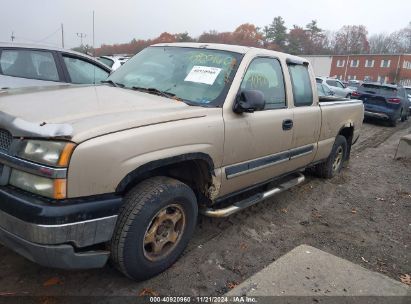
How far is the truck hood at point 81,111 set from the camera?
260cm

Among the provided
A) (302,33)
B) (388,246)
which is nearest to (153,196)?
(388,246)

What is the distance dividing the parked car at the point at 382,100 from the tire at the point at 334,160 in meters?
8.77

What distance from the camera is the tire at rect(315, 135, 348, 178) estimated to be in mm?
6234

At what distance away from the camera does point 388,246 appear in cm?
425

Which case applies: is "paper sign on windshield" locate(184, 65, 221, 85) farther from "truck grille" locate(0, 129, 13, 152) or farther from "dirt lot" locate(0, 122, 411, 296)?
"truck grille" locate(0, 129, 13, 152)

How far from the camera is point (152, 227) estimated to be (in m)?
3.14

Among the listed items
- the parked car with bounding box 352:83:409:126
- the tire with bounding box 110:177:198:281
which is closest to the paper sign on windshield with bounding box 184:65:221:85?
the tire with bounding box 110:177:198:281

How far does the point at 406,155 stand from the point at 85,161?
7.42 meters

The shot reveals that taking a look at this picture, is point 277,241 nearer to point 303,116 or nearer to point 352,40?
point 303,116

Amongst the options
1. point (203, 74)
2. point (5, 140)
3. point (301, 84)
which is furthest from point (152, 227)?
point (301, 84)

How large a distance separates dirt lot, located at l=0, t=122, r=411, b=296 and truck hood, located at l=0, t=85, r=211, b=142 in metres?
1.24

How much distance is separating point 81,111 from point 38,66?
3833 millimetres

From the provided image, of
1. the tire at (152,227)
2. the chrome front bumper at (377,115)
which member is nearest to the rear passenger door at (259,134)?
the tire at (152,227)

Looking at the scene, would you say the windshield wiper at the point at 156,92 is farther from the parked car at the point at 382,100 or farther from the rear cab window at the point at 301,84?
the parked car at the point at 382,100
